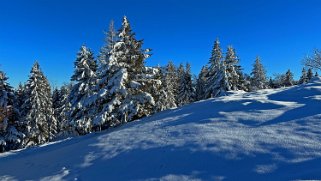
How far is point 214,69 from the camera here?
40719 mm

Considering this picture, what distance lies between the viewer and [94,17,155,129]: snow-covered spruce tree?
2244 cm

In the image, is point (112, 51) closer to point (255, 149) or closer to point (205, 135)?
point (205, 135)

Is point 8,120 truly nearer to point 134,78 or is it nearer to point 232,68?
point 134,78

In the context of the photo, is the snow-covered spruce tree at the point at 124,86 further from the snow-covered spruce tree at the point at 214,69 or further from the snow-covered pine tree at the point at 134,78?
the snow-covered spruce tree at the point at 214,69

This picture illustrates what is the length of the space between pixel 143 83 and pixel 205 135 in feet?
45.8

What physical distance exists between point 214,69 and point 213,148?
107ft

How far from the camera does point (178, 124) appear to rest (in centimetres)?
1256

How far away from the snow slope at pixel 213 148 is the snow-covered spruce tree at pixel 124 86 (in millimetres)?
8405

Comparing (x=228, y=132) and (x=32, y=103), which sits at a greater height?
(x=32, y=103)

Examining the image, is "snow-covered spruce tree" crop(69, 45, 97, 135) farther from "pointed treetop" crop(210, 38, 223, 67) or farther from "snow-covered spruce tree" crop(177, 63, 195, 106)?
"snow-covered spruce tree" crop(177, 63, 195, 106)

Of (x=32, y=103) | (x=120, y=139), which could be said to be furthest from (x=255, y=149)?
(x=32, y=103)

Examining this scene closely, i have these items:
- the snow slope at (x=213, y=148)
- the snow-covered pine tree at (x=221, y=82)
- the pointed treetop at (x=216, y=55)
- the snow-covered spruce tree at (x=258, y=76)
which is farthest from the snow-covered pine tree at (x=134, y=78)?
the snow-covered spruce tree at (x=258, y=76)

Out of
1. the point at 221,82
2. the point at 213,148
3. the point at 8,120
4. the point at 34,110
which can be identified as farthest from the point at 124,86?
the point at 34,110

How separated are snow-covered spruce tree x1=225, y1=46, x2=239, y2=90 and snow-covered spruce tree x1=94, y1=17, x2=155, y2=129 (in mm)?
16995
